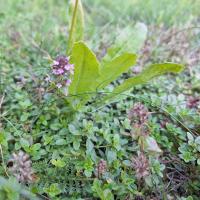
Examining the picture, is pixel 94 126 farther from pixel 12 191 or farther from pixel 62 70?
pixel 12 191

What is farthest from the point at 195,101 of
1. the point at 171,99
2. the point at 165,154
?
the point at 165,154

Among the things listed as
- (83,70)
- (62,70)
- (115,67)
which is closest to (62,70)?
(62,70)

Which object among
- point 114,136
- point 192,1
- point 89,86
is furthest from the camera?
point 192,1

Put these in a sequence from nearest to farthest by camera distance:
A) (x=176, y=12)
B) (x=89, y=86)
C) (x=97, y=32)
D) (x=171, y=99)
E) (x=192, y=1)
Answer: (x=89, y=86) < (x=171, y=99) < (x=97, y=32) < (x=176, y=12) < (x=192, y=1)

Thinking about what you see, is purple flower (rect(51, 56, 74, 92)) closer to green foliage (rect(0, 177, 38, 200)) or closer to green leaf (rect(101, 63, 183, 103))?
green leaf (rect(101, 63, 183, 103))

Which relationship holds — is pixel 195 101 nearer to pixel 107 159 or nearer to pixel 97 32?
pixel 107 159

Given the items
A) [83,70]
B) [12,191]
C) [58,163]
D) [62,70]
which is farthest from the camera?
[83,70]
